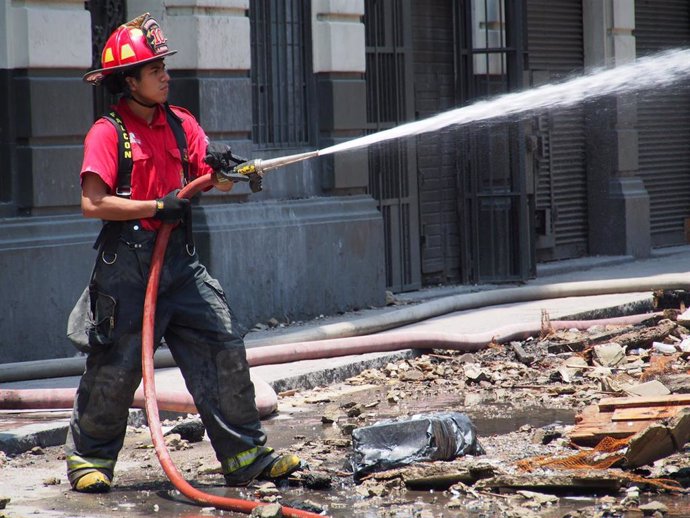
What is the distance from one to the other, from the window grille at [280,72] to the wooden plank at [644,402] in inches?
212

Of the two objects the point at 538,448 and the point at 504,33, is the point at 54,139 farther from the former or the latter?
the point at 504,33

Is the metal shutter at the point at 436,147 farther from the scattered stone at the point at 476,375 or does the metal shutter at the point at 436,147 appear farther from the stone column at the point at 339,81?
the scattered stone at the point at 476,375

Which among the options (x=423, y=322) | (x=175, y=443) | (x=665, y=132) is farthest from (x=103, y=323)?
(x=665, y=132)

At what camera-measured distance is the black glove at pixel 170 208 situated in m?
5.93

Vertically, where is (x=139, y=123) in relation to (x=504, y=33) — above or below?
below

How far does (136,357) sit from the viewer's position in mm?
6031

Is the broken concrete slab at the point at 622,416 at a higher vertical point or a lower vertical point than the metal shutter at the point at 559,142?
lower

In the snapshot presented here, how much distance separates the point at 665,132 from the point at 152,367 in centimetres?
1313

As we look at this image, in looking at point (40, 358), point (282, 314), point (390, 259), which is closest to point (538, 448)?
point (40, 358)

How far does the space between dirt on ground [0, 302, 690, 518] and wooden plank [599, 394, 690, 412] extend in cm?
6

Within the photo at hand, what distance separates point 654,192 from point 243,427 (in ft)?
40.6

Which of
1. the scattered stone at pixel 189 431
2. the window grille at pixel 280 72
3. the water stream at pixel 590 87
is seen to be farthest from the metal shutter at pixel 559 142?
the scattered stone at pixel 189 431

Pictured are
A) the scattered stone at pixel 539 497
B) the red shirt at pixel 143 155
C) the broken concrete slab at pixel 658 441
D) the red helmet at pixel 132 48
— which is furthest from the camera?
the red helmet at pixel 132 48

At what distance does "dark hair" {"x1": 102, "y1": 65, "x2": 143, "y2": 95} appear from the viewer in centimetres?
608
